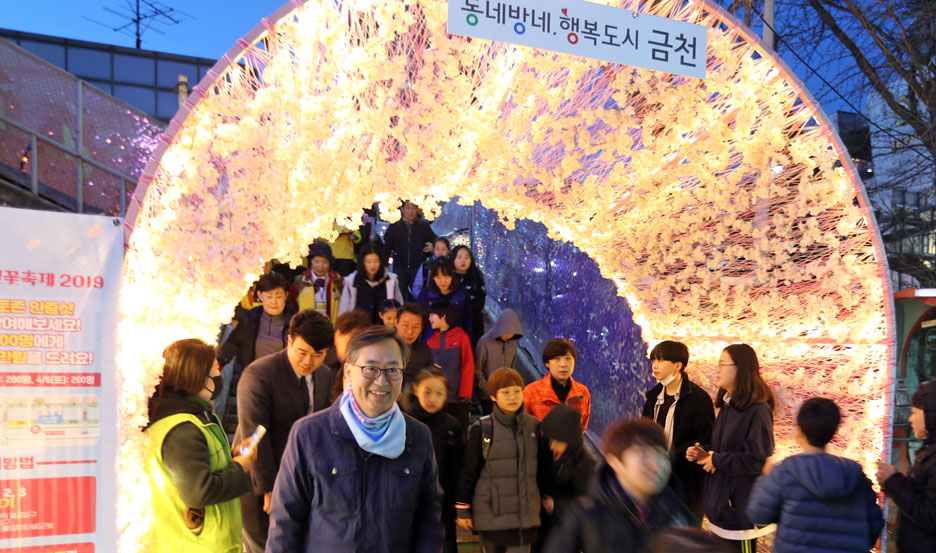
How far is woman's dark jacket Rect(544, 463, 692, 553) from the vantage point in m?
2.30

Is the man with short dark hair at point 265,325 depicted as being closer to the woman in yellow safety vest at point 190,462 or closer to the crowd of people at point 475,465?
the crowd of people at point 475,465

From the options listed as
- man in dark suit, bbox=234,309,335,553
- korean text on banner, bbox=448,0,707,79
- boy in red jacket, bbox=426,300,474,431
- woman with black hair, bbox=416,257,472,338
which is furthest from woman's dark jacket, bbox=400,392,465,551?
woman with black hair, bbox=416,257,472,338

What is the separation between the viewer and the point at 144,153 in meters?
8.24

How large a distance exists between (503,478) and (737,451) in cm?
137

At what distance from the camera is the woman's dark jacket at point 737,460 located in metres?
4.16

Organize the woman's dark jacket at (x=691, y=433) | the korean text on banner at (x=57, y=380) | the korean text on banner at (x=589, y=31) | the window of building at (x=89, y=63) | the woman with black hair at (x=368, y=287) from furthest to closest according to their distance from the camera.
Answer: the window of building at (x=89, y=63) → the woman with black hair at (x=368, y=287) → the woman's dark jacket at (x=691, y=433) → the korean text on banner at (x=589, y=31) → the korean text on banner at (x=57, y=380)

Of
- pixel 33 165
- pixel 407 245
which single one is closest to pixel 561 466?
pixel 407 245

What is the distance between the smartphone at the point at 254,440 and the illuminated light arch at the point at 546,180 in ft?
1.93

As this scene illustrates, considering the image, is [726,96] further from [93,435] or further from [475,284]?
[93,435]

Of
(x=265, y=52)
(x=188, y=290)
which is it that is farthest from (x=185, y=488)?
(x=265, y=52)

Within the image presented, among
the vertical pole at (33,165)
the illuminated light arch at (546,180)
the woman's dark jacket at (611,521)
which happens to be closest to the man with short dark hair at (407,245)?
the illuminated light arch at (546,180)

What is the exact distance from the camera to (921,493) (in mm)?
3398

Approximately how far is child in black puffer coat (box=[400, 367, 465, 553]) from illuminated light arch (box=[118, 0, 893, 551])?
3.94 feet

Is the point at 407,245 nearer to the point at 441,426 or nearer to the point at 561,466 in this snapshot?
the point at 441,426
